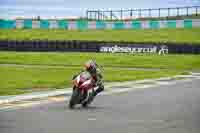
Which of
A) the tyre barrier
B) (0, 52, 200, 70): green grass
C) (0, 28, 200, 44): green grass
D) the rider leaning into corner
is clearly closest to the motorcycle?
the rider leaning into corner

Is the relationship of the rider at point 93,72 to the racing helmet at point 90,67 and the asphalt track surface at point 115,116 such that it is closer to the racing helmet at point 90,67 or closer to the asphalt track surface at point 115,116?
the racing helmet at point 90,67

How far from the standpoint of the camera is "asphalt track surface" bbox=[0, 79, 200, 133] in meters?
12.4

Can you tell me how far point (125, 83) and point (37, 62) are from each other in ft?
63.2

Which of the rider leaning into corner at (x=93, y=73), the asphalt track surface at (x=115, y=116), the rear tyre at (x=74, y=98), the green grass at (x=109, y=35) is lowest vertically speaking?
the asphalt track surface at (x=115, y=116)

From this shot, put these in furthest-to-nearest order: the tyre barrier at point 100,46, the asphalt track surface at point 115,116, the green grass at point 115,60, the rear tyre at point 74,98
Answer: the tyre barrier at point 100,46, the green grass at point 115,60, the rear tyre at point 74,98, the asphalt track surface at point 115,116

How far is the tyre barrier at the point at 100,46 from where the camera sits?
163 ft

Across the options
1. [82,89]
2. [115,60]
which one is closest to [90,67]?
[82,89]

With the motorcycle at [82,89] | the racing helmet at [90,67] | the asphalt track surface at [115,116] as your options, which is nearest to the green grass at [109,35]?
the asphalt track surface at [115,116]

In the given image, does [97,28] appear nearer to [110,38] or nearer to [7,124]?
[110,38]

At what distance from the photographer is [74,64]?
4356 centimetres

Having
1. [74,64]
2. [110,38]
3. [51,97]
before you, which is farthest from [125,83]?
[110,38]

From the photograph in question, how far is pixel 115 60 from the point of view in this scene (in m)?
47.1

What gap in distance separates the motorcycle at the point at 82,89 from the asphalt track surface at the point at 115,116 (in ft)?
0.76

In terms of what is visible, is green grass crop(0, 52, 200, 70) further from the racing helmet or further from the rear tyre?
the rear tyre
